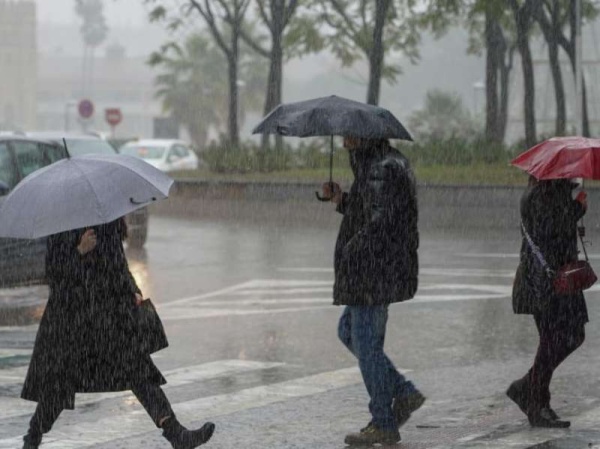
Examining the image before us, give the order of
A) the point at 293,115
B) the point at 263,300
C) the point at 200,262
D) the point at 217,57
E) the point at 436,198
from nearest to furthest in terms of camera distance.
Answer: the point at 293,115, the point at 263,300, the point at 200,262, the point at 436,198, the point at 217,57

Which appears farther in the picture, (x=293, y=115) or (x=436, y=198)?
(x=436, y=198)

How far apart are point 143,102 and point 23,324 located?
12929cm

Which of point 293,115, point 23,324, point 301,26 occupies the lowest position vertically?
point 23,324

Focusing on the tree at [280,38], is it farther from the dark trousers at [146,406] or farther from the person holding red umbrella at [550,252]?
the dark trousers at [146,406]

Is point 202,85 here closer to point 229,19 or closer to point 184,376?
point 229,19

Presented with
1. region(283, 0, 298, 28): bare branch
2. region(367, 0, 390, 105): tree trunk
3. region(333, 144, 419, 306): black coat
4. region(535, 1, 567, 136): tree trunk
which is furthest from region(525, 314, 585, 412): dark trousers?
region(283, 0, 298, 28): bare branch

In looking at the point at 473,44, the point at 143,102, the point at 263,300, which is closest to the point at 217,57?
the point at 143,102

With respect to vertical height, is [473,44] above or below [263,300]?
above

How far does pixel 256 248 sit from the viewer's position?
69.4 feet

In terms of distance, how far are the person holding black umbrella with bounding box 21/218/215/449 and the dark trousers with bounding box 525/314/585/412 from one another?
217 centimetres

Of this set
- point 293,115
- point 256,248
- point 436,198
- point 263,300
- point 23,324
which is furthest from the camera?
point 436,198

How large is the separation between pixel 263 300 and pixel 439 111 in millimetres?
55724

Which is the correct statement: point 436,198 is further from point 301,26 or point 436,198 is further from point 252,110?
point 252,110

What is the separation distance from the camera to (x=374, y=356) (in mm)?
8172
